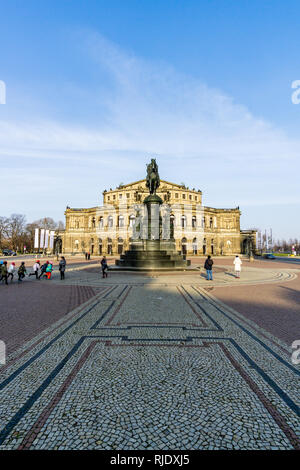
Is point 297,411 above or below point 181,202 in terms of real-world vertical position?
below

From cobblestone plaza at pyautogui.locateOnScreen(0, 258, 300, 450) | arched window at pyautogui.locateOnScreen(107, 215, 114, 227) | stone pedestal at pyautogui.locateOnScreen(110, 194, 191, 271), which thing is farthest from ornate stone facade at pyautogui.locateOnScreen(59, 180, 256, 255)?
cobblestone plaza at pyautogui.locateOnScreen(0, 258, 300, 450)

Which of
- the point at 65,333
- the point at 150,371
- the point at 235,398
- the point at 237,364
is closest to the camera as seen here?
the point at 235,398

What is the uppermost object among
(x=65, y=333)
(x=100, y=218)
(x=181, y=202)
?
(x=181, y=202)

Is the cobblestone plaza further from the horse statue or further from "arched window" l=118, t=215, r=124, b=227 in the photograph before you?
"arched window" l=118, t=215, r=124, b=227

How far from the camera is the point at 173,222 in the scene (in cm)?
6022

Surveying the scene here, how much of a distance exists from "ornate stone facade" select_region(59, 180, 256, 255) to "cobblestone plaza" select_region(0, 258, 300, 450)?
52.7m

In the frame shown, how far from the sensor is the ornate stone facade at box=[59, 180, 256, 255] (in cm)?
5972

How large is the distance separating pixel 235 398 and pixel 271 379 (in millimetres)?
858

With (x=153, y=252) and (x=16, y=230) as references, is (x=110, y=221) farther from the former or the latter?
(x=153, y=252)

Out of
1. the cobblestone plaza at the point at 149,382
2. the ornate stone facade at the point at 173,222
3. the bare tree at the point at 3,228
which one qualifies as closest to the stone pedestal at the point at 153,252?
the cobblestone plaza at the point at 149,382

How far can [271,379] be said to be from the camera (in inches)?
127

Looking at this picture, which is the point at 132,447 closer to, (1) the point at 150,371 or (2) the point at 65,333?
(1) the point at 150,371
